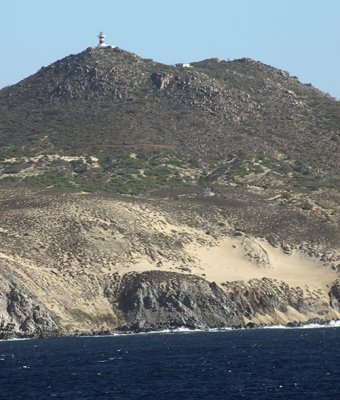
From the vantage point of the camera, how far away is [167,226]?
15312cm

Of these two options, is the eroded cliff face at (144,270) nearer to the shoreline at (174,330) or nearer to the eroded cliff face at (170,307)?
the eroded cliff face at (170,307)

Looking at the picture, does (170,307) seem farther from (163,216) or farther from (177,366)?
(177,366)

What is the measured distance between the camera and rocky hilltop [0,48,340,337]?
431 feet

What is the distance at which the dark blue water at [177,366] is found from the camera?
263 ft

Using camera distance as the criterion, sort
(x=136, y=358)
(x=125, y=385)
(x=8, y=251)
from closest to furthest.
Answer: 1. (x=125, y=385)
2. (x=136, y=358)
3. (x=8, y=251)

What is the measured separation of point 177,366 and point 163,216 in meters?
61.7

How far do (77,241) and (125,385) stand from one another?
5997 cm

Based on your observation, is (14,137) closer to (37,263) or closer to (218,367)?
(37,263)

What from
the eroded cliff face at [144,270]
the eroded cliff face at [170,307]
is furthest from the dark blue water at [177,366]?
the eroded cliff face at [144,270]

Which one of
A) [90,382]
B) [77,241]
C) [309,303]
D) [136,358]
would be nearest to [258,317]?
[309,303]

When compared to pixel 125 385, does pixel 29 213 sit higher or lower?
higher

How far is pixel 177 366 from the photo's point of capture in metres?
94.4

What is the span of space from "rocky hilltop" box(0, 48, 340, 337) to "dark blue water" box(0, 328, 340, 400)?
7905mm

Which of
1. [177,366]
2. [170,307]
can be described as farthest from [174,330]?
[177,366]
